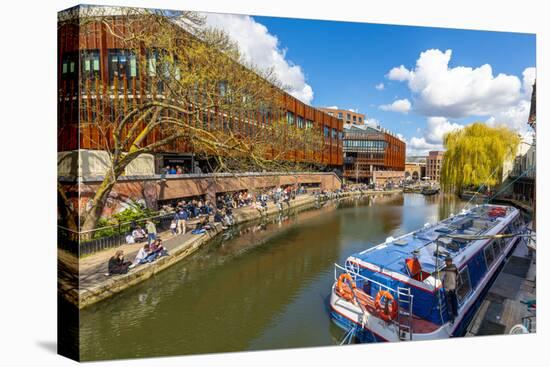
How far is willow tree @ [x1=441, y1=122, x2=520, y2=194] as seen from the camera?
9.45 m

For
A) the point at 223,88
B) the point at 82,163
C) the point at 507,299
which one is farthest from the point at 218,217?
the point at 507,299

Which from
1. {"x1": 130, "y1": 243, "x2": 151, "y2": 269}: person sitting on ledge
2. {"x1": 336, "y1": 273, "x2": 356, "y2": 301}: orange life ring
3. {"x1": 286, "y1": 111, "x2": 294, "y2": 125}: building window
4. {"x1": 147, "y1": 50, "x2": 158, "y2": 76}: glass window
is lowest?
{"x1": 336, "y1": 273, "x2": 356, "y2": 301}: orange life ring

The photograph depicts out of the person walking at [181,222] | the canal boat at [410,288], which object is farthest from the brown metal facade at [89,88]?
the canal boat at [410,288]

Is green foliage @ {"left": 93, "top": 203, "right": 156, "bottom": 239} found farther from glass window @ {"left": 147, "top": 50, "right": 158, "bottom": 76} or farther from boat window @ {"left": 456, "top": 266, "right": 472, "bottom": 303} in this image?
boat window @ {"left": 456, "top": 266, "right": 472, "bottom": 303}

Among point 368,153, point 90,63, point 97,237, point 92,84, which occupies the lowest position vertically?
point 97,237

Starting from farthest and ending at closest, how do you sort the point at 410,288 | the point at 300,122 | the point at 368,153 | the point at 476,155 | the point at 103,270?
the point at 368,153 < the point at 300,122 < the point at 476,155 < the point at 103,270 < the point at 410,288

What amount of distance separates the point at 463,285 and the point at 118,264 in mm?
8181

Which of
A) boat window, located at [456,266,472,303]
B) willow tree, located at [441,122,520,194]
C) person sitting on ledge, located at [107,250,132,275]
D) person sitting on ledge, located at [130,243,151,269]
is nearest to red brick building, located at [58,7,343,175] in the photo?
person sitting on ledge, located at [107,250,132,275]

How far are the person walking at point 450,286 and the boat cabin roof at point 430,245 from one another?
0.31 m

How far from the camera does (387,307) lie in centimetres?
635

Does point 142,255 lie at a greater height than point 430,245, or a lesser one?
lesser

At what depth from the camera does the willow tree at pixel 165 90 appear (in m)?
6.80

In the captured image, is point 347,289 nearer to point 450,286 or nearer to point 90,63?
point 450,286

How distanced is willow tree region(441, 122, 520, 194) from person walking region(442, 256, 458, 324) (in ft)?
16.0
